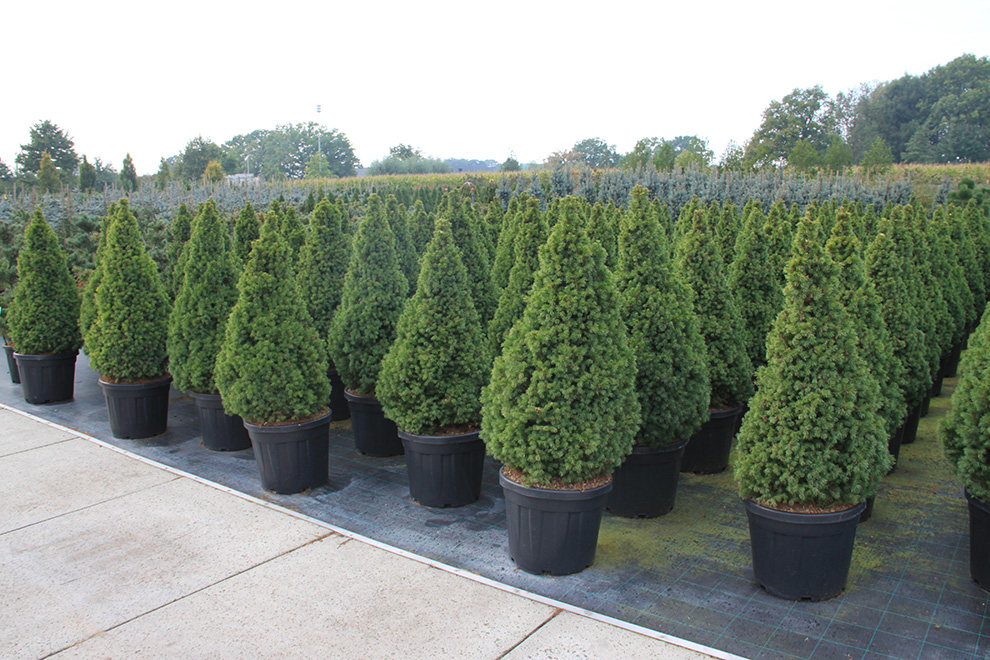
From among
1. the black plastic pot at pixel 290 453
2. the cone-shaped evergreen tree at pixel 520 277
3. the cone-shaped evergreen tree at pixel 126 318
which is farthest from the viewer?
the cone-shaped evergreen tree at pixel 126 318

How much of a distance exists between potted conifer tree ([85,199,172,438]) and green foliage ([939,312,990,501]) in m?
7.42

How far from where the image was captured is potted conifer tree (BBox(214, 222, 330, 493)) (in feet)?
19.4

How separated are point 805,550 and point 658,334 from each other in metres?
1.90

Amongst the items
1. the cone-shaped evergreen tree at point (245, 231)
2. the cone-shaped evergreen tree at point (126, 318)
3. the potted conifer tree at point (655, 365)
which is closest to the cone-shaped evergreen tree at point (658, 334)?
the potted conifer tree at point (655, 365)

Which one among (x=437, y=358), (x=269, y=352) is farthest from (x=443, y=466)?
(x=269, y=352)

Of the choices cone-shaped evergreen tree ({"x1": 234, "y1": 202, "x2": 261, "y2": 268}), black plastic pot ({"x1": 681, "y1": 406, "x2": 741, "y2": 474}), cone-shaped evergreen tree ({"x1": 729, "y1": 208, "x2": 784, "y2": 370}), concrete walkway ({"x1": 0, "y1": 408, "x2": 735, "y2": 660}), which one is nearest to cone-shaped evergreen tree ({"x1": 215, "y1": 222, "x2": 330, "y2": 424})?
concrete walkway ({"x1": 0, "y1": 408, "x2": 735, "y2": 660})

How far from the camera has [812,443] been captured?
4082 mm

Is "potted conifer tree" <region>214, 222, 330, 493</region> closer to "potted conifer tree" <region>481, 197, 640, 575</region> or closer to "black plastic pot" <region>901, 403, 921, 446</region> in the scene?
"potted conifer tree" <region>481, 197, 640, 575</region>

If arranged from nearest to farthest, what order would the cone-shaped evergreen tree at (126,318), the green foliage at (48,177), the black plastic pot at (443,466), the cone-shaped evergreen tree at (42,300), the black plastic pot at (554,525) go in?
1. the black plastic pot at (554,525)
2. the black plastic pot at (443,466)
3. the cone-shaped evergreen tree at (126,318)
4. the cone-shaped evergreen tree at (42,300)
5. the green foliage at (48,177)

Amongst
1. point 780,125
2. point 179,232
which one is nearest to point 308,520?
point 179,232

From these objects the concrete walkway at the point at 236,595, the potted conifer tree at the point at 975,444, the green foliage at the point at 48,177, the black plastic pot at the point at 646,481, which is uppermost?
the green foliage at the point at 48,177

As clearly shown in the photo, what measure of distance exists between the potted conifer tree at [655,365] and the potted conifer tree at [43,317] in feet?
24.5

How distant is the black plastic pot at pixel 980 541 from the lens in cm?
412

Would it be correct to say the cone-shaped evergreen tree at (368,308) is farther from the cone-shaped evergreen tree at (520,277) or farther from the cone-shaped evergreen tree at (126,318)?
the cone-shaped evergreen tree at (126,318)
